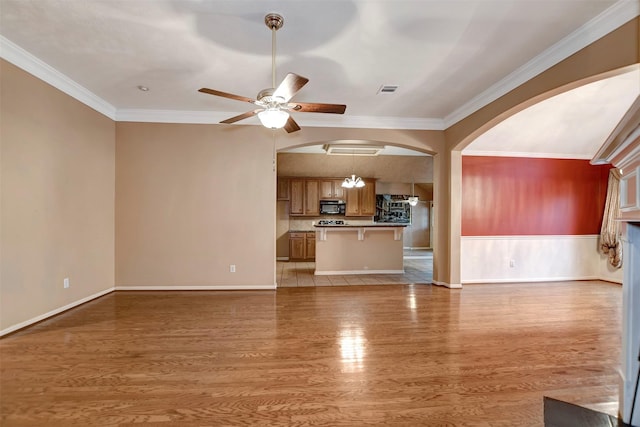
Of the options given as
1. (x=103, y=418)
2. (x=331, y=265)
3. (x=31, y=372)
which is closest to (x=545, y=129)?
(x=331, y=265)

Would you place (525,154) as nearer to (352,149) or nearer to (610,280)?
(610,280)

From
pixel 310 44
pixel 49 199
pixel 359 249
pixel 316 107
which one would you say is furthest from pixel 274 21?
pixel 359 249

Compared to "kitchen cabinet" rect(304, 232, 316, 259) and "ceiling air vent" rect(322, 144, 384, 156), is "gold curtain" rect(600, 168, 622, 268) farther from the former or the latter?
"kitchen cabinet" rect(304, 232, 316, 259)

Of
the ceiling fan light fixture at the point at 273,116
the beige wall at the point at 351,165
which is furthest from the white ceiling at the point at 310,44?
the beige wall at the point at 351,165

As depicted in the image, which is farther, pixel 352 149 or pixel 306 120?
pixel 352 149

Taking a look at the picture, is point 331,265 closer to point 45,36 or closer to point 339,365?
point 339,365

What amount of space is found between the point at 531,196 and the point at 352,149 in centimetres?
384

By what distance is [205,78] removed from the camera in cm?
339

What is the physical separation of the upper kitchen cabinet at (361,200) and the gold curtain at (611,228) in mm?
4922

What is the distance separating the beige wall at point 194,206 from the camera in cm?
452

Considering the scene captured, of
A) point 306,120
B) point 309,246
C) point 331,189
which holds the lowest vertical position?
point 309,246

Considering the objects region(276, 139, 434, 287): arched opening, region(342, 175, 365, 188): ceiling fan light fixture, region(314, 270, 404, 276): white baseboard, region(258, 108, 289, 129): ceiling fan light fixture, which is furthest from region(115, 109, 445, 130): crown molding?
region(314, 270, 404, 276): white baseboard

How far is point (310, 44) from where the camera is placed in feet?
8.92

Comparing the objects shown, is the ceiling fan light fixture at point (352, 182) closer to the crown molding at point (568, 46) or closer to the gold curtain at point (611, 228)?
the crown molding at point (568, 46)
